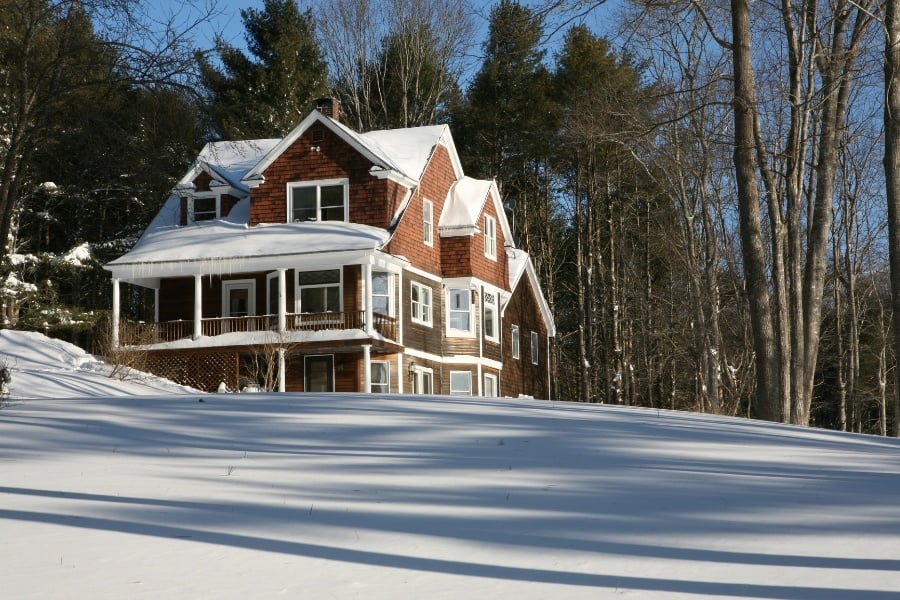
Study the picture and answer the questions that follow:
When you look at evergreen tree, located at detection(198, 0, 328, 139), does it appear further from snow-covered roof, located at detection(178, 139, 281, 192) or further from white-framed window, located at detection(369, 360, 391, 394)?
white-framed window, located at detection(369, 360, 391, 394)

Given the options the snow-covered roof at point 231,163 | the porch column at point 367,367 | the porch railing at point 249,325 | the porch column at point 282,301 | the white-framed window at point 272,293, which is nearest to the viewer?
the porch column at point 367,367

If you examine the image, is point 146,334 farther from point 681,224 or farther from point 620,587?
point 620,587

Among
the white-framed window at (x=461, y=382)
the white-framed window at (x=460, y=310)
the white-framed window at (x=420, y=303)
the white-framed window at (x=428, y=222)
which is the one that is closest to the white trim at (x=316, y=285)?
the white-framed window at (x=420, y=303)

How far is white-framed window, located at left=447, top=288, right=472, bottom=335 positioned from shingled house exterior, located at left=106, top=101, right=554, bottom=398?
0.04 m

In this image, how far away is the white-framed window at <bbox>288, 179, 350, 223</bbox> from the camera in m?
31.1

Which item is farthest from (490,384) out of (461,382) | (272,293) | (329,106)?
(329,106)

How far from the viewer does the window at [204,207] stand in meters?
33.2

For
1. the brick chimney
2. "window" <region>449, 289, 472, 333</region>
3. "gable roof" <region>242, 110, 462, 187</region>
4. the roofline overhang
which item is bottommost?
"window" <region>449, 289, 472, 333</region>

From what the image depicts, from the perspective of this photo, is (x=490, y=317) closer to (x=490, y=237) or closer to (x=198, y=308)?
(x=490, y=237)

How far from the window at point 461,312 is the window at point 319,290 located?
4497 millimetres

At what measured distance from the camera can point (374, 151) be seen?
99.9ft

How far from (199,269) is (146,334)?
2289 mm

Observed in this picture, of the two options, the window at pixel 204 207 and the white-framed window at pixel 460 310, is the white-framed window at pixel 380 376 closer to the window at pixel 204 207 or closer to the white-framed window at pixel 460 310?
the white-framed window at pixel 460 310

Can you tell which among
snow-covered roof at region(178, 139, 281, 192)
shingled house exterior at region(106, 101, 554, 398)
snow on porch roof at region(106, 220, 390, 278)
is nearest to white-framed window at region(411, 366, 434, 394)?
shingled house exterior at region(106, 101, 554, 398)
